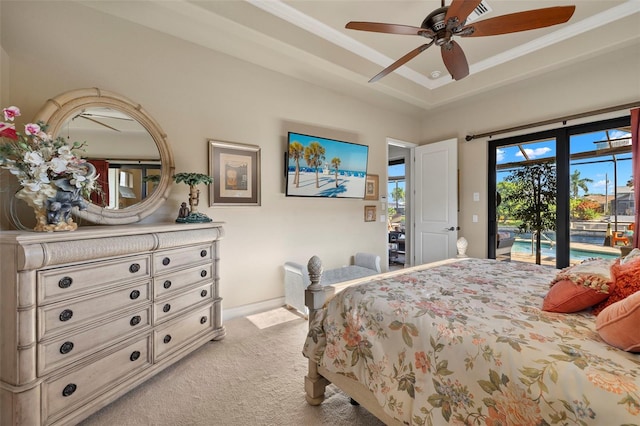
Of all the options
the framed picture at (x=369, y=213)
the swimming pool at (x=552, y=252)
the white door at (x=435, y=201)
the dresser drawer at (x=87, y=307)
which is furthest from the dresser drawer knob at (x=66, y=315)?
the swimming pool at (x=552, y=252)

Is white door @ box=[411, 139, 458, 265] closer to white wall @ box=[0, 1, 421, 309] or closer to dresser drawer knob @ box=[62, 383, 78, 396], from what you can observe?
white wall @ box=[0, 1, 421, 309]

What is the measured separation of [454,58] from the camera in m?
2.14

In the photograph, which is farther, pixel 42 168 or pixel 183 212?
pixel 183 212

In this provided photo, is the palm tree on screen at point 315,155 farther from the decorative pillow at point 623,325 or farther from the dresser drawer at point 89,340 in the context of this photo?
the decorative pillow at point 623,325

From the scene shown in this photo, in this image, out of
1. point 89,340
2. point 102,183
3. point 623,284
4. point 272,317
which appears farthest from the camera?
point 272,317

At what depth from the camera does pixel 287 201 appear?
3.38 meters

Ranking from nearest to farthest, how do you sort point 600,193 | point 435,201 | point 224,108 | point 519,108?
point 224,108 → point 600,193 → point 519,108 → point 435,201

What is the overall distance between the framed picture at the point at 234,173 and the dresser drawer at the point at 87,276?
108cm

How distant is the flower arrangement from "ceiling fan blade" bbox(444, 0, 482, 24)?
7.83 ft

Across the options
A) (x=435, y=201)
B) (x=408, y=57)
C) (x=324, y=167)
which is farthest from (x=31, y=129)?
(x=435, y=201)

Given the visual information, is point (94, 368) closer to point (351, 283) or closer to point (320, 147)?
point (351, 283)

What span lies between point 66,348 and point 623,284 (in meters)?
2.71

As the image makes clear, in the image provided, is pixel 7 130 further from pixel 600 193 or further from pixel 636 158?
pixel 600 193

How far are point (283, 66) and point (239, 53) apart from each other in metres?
0.49
